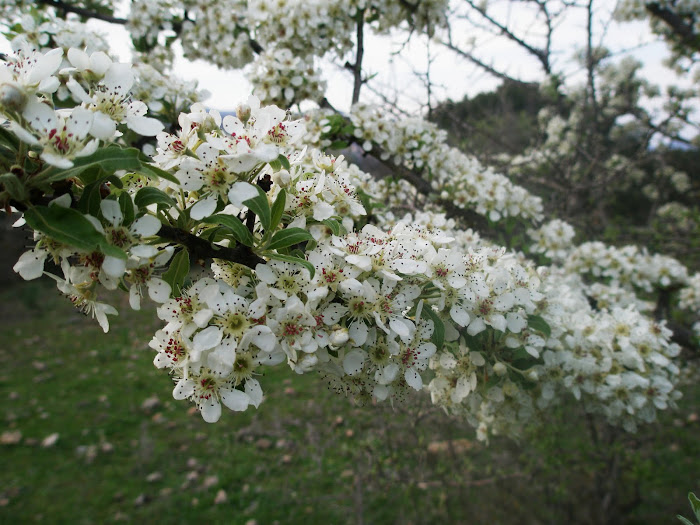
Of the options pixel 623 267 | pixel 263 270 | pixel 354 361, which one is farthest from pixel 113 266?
pixel 623 267

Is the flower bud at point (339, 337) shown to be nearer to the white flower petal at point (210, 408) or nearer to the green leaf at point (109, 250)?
the white flower petal at point (210, 408)

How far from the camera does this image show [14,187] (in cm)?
78

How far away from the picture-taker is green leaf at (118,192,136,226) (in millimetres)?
909

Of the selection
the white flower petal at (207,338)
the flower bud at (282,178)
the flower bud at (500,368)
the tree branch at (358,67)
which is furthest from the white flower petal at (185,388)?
the tree branch at (358,67)

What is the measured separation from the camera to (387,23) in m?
2.89

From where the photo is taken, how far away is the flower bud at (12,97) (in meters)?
0.75

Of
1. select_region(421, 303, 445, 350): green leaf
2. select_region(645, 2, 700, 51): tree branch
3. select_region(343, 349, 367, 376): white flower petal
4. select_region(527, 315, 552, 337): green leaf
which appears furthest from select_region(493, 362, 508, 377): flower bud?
select_region(645, 2, 700, 51): tree branch

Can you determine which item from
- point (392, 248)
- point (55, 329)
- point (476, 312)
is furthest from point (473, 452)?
point (55, 329)

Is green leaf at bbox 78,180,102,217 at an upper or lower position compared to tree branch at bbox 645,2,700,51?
lower

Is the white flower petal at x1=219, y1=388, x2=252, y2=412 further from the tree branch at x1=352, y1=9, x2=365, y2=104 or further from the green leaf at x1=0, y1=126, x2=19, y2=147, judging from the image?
the tree branch at x1=352, y1=9, x2=365, y2=104

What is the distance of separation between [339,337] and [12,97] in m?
0.76

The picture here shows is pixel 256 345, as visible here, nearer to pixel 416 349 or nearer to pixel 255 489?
pixel 416 349

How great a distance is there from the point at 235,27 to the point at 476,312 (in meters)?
2.56

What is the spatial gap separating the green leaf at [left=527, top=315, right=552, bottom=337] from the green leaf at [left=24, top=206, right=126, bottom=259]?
4.13 ft
